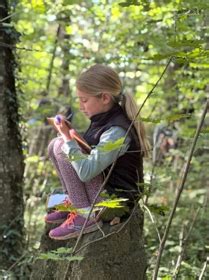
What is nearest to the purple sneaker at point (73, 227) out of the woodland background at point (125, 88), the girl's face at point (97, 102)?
Result: the girl's face at point (97, 102)

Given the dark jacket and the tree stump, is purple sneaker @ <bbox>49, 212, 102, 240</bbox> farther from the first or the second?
the dark jacket

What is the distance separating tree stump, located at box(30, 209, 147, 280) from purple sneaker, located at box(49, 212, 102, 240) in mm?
46

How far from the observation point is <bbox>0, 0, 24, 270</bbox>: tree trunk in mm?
4457

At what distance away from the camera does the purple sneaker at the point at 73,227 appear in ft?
10.5

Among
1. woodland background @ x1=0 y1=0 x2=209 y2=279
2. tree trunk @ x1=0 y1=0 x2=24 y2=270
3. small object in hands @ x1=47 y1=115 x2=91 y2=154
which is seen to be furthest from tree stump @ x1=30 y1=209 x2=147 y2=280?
tree trunk @ x1=0 y1=0 x2=24 y2=270

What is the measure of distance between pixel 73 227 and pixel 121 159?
51cm

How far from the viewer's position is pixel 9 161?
4.50 m

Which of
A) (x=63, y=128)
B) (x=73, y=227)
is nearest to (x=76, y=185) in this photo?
(x=73, y=227)

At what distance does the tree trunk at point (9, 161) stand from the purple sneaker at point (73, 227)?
1269mm

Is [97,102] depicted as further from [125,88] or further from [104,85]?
[125,88]

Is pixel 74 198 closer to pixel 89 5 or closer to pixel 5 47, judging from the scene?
pixel 5 47

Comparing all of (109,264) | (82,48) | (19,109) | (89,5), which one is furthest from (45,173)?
(109,264)

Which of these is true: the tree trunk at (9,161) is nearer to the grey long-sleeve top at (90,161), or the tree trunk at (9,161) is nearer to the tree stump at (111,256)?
the tree stump at (111,256)

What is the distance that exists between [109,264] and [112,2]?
162 inches
